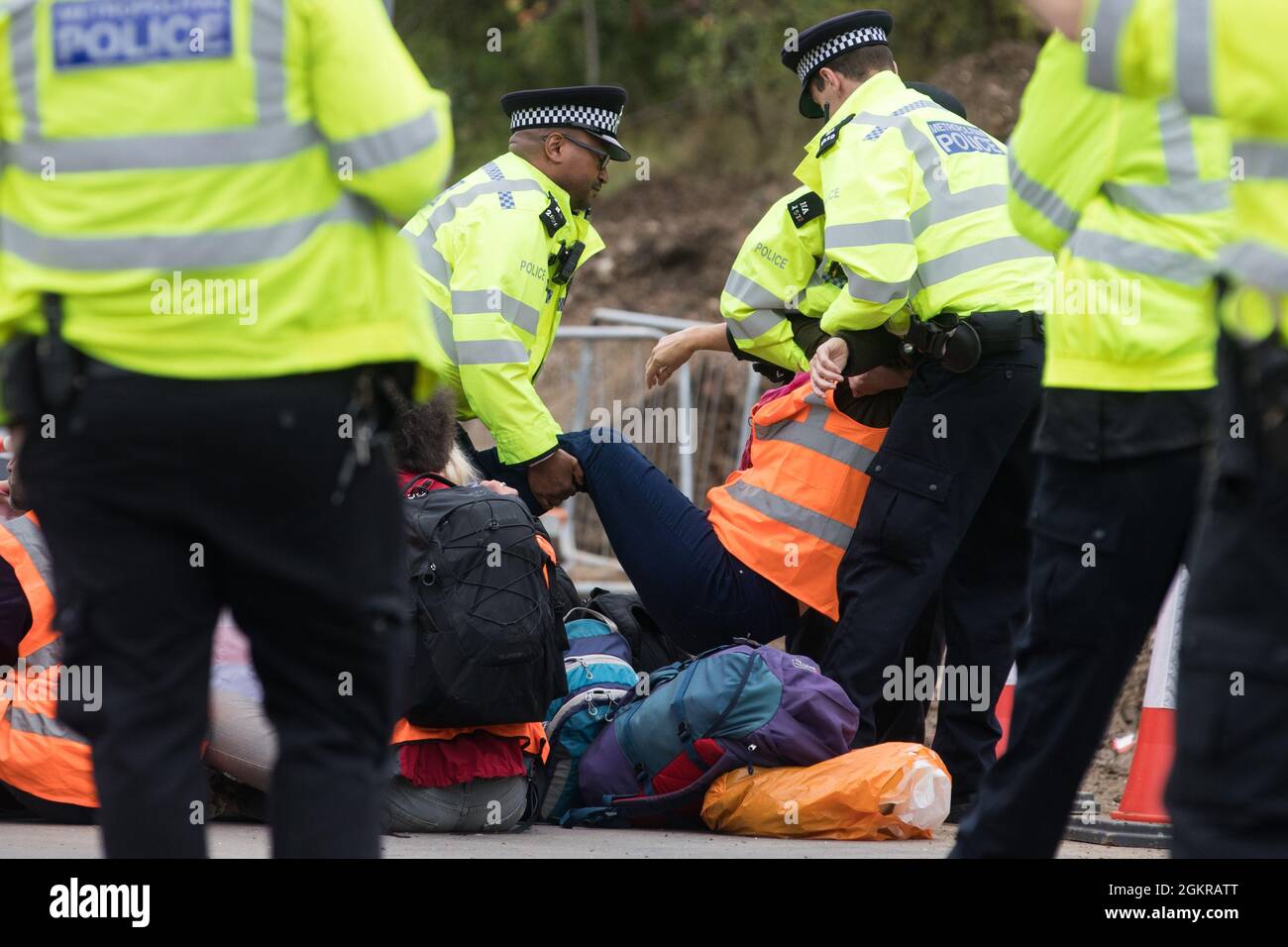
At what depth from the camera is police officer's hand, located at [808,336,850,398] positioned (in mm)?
5098

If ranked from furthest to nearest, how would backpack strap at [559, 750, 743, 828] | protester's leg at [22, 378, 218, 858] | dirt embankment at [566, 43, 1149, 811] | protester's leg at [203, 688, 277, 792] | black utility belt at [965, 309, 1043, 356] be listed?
dirt embankment at [566, 43, 1149, 811] < black utility belt at [965, 309, 1043, 356] < backpack strap at [559, 750, 743, 828] < protester's leg at [203, 688, 277, 792] < protester's leg at [22, 378, 218, 858]

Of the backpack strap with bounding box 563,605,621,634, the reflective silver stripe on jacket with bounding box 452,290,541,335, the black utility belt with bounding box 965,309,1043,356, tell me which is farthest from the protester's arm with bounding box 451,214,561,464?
the black utility belt with bounding box 965,309,1043,356

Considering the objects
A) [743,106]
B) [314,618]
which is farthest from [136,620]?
[743,106]

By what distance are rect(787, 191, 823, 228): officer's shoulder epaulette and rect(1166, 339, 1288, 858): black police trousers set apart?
3.09 m

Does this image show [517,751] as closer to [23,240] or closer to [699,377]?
[23,240]

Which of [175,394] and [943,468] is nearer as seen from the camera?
[175,394]

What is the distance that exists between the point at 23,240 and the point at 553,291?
337 cm

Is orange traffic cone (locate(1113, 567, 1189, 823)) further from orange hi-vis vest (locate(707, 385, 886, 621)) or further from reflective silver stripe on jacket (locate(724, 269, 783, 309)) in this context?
reflective silver stripe on jacket (locate(724, 269, 783, 309))

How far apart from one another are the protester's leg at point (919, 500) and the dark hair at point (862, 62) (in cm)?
99

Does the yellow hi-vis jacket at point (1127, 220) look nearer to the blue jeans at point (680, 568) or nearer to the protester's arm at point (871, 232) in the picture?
the protester's arm at point (871, 232)

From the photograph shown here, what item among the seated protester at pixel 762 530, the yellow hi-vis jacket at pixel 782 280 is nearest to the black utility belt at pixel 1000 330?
the seated protester at pixel 762 530

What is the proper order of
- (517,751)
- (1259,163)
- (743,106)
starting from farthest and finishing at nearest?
1. (743,106)
2. (517,751)
3. (1259,163)

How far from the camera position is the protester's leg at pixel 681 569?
531 centimetres
